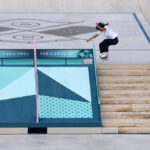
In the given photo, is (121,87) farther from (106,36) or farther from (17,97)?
(17,97)

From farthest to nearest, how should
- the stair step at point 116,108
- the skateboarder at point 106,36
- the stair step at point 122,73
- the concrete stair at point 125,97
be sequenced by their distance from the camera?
the skateboarder at point 106,36 < the stair step at point 122,73 < the stair step at point 116,108 < the concrete stair at point 125,97

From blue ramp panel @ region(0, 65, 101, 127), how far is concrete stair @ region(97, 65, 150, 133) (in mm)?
481

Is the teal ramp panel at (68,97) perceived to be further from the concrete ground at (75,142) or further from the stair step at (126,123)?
the concrete ground at (75,142)

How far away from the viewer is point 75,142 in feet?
41.4

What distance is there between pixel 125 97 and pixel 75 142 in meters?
3.55

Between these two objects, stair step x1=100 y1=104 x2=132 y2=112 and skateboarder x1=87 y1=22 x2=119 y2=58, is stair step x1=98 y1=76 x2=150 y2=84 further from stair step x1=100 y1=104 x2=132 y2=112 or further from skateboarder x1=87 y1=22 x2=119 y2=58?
skateboarder x1=87 y1=22 x2=119 y2=58

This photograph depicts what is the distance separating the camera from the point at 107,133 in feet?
45.6

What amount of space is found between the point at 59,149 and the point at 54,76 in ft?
13.8

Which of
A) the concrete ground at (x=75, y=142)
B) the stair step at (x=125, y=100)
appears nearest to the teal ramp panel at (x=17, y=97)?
the concrete ground at (x=75, y=142)

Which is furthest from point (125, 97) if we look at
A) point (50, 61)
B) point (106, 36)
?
point (106, 36)

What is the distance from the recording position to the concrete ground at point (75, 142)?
12.0 meters

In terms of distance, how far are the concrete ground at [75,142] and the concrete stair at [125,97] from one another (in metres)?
0.67

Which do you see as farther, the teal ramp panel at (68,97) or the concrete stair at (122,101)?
the teal ramp panel at (68,97)

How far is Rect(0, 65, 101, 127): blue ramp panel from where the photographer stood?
14.0m
